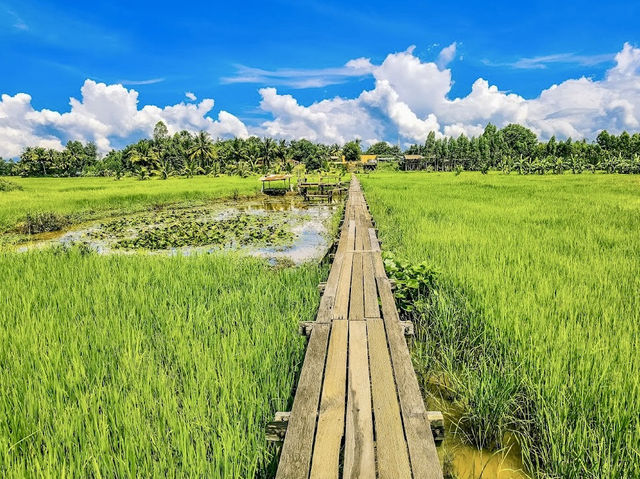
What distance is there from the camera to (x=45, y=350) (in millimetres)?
2695

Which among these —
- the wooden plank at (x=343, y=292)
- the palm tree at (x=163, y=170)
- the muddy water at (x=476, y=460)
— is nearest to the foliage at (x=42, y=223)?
the wooden plank at (x=343, y=292)

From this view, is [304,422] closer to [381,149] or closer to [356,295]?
[356,295]

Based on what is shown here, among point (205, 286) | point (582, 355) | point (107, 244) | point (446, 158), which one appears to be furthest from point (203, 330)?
point (446, 158)

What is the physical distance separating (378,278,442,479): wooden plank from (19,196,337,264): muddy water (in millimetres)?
5177

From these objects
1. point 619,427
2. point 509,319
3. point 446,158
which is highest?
point 446,158

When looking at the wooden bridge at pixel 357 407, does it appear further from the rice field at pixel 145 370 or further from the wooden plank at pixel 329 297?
the rice field at pixel 145 370

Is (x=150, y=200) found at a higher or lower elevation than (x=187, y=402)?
higher

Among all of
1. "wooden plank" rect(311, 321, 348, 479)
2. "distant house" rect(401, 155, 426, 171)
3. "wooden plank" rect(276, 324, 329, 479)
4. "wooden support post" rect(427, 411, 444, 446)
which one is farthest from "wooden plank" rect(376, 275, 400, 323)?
"distant house" rect(401, 155, 426, 171)

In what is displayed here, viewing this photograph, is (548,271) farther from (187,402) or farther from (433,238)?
(187,402)

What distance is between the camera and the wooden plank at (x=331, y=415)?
1.52m

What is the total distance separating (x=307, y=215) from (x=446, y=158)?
55661mm

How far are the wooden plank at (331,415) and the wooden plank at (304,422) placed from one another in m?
0.04

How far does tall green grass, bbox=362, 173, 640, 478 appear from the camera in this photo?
186 cm

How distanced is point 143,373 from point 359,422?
1.55 meters
